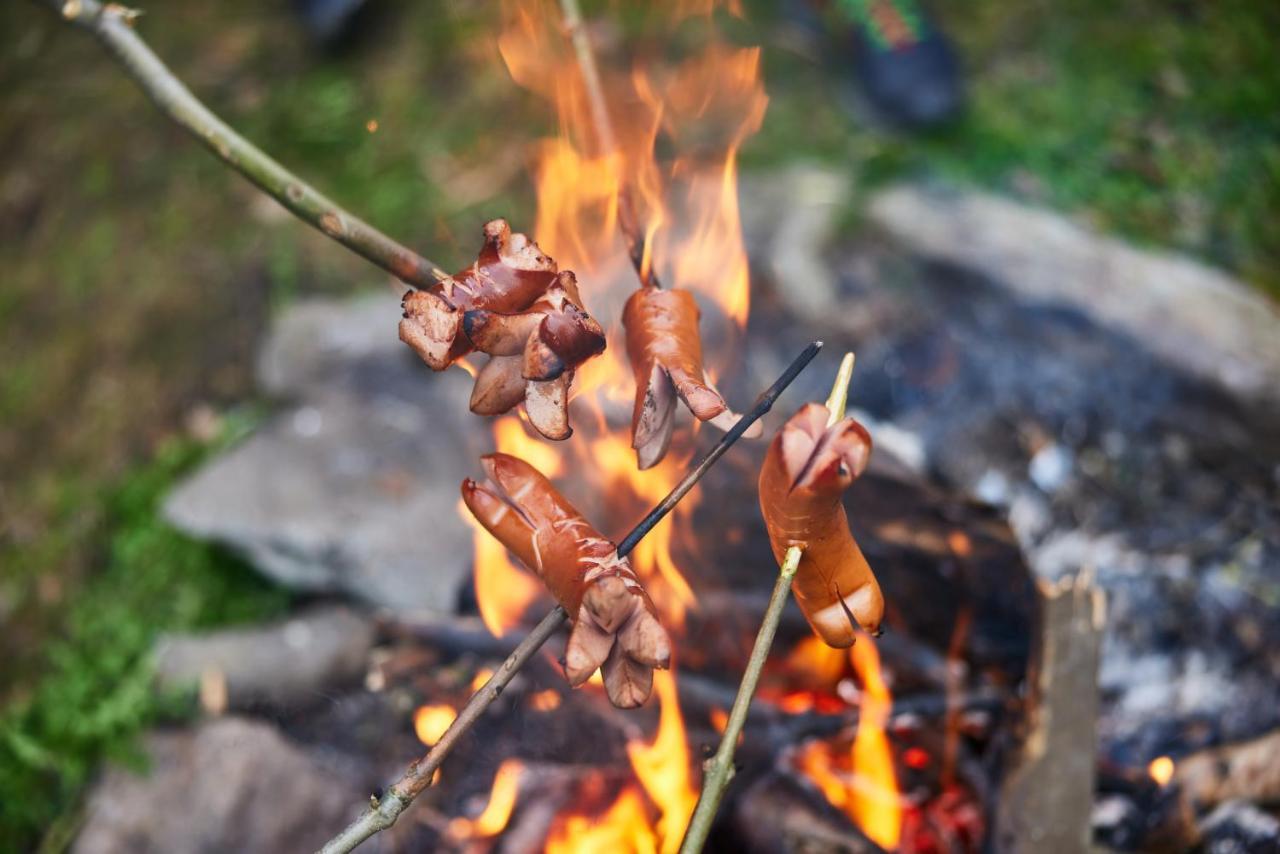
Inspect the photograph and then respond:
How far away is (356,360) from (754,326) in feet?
5.30

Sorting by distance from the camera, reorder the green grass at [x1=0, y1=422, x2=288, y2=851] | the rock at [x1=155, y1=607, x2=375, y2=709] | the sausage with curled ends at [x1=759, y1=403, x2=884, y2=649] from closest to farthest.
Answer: the sausage with curled ends at [x1=759, y1=403, x2=884, y2=649], the rock at [x1=155, y1=607, x2=375, y2=709], the green grass at [x1=0, y1=422, x2=288, y2=851]

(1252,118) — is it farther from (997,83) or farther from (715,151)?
(715,151)

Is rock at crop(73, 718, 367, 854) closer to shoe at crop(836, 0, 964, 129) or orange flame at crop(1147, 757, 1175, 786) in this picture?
orange flame at crop(1147, 757, 1175, 786)

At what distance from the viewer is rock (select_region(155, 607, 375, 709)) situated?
10.1 ft

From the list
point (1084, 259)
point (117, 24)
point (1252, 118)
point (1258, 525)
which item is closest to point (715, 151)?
point (1084, 259)

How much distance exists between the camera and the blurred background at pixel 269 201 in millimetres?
3717

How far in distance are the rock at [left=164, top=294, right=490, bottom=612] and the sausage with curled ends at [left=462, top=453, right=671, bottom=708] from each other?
1.28 metres

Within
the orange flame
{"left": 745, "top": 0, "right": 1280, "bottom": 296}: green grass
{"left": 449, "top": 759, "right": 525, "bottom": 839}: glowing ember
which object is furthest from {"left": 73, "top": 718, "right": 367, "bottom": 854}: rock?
{"left": 745, "top": 0, "right": 1280, "bottom": 296}: green grass

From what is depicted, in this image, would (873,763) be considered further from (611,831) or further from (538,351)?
(538,351)

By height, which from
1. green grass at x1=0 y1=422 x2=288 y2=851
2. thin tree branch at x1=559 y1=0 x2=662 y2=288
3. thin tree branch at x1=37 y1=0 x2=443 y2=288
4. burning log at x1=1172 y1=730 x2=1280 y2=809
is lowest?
burning log at x1=1172 y1=730 x2=1280 y2=809

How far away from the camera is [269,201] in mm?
5000

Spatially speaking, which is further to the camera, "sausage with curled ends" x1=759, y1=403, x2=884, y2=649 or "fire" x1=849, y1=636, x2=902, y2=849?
"fire" x1=849, y1=636, x2=902, y2=849

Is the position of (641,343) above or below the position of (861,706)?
above

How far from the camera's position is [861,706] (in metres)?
2.61
